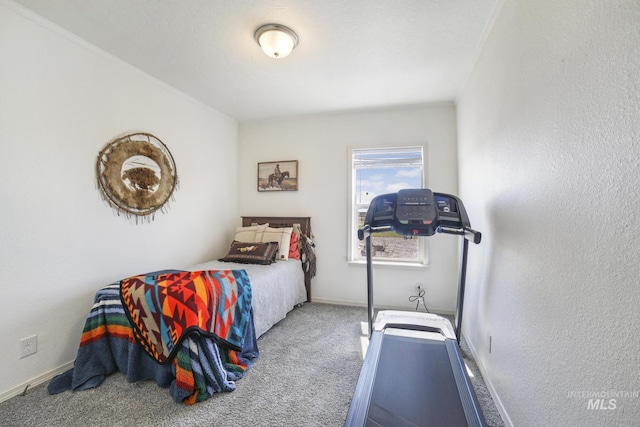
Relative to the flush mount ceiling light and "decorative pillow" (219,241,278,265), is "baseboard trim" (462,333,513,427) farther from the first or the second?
the flush mount ceiling light

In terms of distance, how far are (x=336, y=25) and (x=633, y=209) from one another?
1.96 m

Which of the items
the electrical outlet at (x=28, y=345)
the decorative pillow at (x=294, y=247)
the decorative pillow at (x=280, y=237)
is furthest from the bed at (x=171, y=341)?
the decorative pillow at (x=294, y=247)

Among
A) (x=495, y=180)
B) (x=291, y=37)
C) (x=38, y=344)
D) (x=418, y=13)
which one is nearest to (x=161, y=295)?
(x=38, y=344)

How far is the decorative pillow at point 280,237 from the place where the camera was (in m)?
3.30

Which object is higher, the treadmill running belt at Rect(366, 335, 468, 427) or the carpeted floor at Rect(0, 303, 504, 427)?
the treadmill running belt at Rect(366, 335, 468, 427)

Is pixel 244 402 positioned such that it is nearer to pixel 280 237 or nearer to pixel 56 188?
pixel 280 237

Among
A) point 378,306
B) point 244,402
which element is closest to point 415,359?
point 244,402

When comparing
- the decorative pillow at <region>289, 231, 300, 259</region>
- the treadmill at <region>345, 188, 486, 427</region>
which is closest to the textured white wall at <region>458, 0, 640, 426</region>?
the treadmill at <region>345, 188, 486, 427</region>

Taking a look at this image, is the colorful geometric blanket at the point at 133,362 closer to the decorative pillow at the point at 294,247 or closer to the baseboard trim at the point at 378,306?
the decorative pillow at the point at 294,247

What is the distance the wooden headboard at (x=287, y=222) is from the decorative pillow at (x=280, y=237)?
20 centimetres

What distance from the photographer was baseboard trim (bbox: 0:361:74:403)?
5.59 feet

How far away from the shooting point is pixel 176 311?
177cm

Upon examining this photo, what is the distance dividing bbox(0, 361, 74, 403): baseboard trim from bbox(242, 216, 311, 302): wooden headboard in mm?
2304

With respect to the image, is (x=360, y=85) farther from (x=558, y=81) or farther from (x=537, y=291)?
(x=537, y=291)
